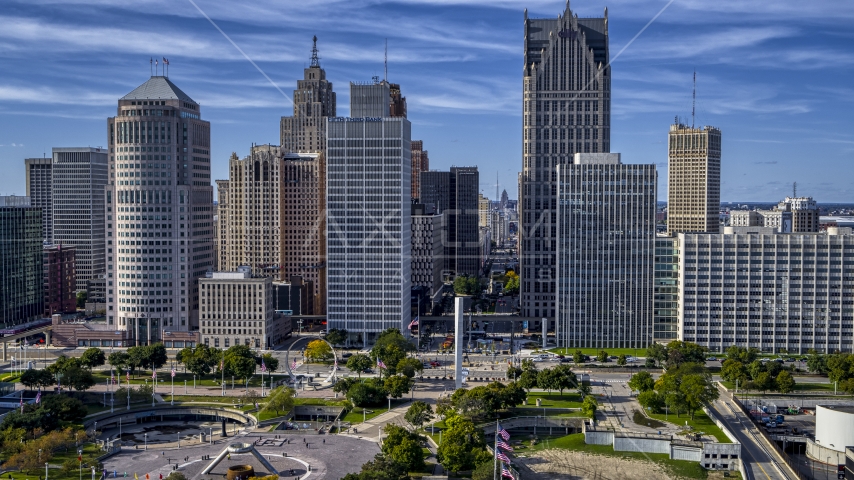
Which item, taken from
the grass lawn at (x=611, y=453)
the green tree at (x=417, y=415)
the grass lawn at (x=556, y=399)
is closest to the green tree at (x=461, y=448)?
the grass lawn at (x=611, y=453)

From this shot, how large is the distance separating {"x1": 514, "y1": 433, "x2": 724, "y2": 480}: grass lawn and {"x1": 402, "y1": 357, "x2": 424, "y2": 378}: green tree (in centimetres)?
3406

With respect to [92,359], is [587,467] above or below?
below

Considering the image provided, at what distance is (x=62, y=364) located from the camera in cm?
17612

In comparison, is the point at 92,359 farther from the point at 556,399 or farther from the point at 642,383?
the point at 642,383

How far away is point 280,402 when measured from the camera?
15750 cm

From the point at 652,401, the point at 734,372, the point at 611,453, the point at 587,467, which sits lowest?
the point at 587,467

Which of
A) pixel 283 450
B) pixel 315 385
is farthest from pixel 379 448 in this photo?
pixel 315 385

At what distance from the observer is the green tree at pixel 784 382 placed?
553 feet

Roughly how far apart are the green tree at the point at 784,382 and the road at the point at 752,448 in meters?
10.4

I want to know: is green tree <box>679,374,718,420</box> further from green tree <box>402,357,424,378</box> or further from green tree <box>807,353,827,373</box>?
green tree <box>402,357,424,378</box>

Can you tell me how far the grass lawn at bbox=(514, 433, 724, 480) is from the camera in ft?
426

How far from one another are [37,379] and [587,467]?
330 ft

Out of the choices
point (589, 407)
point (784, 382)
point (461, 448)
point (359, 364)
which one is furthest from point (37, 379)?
point (784, 382)

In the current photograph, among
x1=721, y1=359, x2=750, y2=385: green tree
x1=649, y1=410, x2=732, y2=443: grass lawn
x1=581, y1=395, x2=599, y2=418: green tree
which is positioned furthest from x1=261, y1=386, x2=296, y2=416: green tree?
x1=721, y1=359, x2=750, y2=385: green tree
